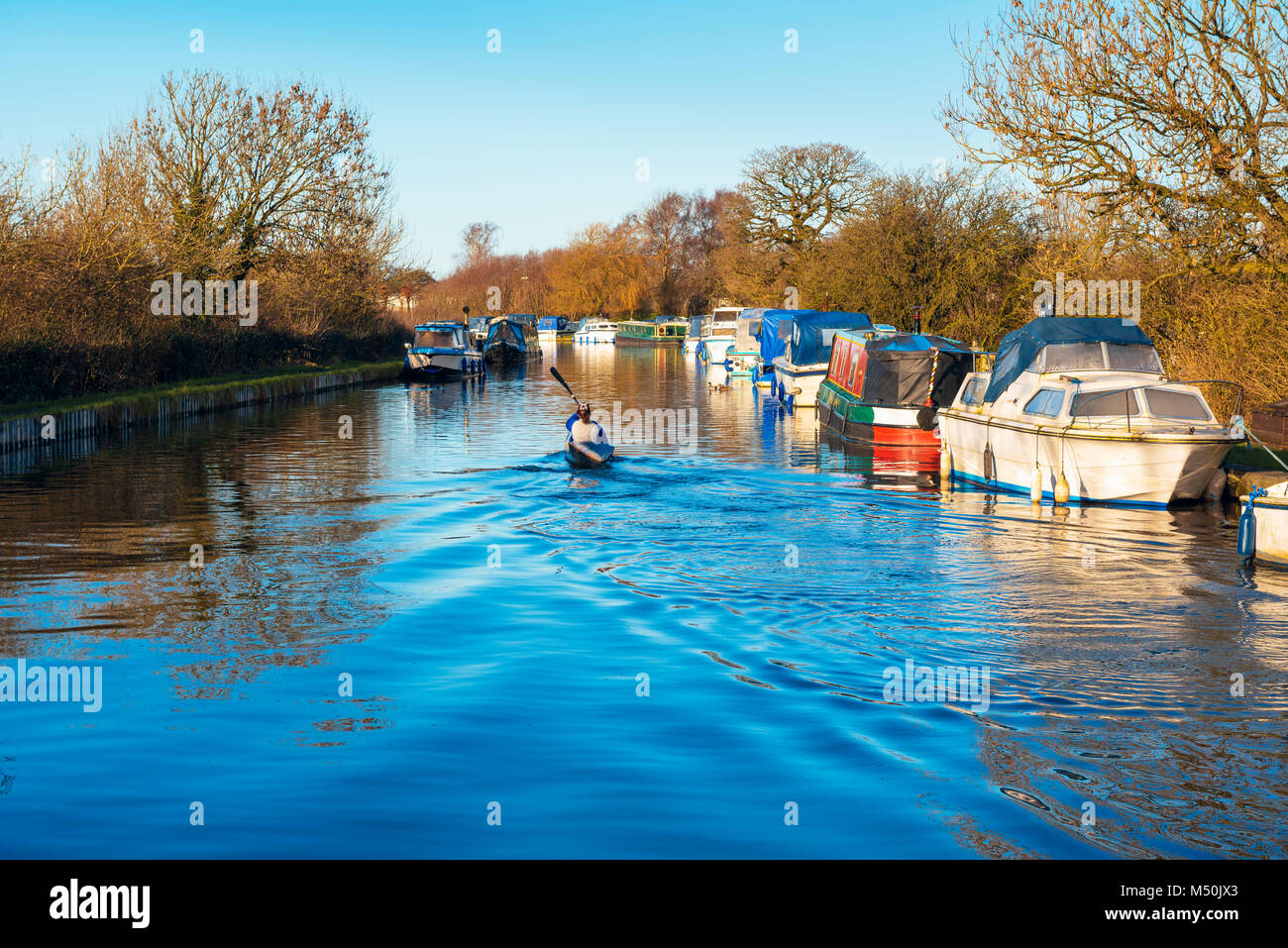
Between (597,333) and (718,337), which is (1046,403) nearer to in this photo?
(718,337)

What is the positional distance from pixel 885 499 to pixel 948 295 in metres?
29.1

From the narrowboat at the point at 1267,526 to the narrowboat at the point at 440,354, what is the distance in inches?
1592

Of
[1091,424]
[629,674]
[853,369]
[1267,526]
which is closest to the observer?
[629,674]

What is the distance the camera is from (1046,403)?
1909 centimetres

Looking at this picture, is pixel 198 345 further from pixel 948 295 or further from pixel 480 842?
pixel 480 842

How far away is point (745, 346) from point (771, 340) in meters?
7.59

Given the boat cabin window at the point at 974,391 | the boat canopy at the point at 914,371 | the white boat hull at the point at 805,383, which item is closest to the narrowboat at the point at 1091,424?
the boat cabin window at the point at 974,391

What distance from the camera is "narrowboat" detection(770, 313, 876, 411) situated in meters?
38.3

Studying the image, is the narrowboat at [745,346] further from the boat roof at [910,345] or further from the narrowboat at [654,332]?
the narrowboat at [654,332]

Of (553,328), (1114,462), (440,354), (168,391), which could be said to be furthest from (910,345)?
(553,328)

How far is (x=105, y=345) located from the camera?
95.4ft

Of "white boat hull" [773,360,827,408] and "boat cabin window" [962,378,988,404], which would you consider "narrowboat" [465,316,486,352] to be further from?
"boat cabin window" [962,378,988,404]

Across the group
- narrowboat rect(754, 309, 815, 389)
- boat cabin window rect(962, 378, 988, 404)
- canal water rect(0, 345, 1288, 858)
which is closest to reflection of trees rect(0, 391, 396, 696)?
canal water rect(0, 345, 1288, 858)

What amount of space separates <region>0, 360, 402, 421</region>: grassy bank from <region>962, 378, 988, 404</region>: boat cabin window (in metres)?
18.5
